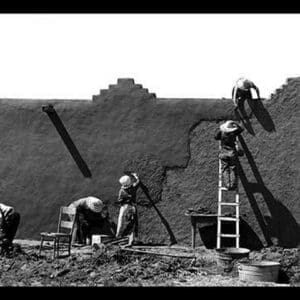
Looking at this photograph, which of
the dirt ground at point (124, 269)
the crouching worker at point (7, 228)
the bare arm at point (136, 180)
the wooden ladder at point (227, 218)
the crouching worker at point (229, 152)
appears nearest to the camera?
the dirt ground at point (124, 269)

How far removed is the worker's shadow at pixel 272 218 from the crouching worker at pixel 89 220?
2.95 meters

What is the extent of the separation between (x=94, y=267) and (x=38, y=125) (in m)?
4.39

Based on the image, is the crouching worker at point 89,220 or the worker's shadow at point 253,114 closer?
the worker's shadow at point 253,114

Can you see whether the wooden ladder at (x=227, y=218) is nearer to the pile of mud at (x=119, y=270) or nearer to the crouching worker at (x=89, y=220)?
the pile of mud at (x=119, y=270)

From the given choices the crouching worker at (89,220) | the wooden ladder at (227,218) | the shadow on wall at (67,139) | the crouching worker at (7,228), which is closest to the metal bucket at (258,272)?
the wooden ladder at (227,218)

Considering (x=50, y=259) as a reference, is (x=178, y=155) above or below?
above

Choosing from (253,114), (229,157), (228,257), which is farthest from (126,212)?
(253,114)

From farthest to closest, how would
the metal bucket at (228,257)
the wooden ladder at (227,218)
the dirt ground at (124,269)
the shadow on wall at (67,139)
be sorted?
the shadow on wall at (67,139), the wooden ladder at (227,218), the metal bucket at (228,257), the dirt ground at (124,269)

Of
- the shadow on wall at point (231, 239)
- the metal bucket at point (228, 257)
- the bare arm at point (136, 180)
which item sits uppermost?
the bare arm at point (136, 180)

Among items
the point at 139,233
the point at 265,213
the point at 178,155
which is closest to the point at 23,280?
the point at 139,233

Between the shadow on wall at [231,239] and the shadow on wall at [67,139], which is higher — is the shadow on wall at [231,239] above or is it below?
below

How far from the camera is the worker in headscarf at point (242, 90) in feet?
33.1
